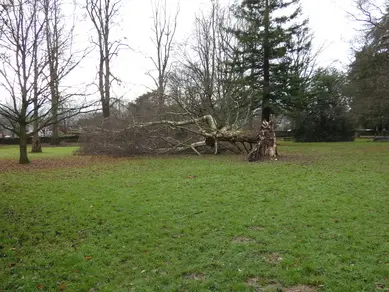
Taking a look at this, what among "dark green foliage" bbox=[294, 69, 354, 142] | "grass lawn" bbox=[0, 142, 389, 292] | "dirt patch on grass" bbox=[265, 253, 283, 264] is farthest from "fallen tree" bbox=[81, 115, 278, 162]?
"dark green foliage" bbox=[294, 69, 354, 142]

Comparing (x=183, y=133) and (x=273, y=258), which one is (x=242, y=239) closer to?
(x=273, y=258)

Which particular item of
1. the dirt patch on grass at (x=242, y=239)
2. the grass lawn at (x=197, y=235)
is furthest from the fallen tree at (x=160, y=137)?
the dirt patch on grass at (x=242, y=239)

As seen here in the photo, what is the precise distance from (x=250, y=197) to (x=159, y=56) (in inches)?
1046

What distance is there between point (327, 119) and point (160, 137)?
20402 mm

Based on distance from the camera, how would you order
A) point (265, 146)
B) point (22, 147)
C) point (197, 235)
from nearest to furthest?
point (197, 235)
point (265, 146)
point (22, 147)

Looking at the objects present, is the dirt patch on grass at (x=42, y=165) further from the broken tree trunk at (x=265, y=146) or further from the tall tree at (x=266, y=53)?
the tall tree at (x=266, y=53)

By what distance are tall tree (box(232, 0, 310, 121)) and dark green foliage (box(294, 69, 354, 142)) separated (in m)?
8.73

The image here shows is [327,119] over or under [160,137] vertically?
over

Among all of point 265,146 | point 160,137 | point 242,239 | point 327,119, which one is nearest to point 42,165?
point 160,137

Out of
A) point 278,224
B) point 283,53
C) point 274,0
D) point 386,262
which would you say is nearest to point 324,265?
point 386,262

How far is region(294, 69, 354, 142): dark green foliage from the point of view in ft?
101

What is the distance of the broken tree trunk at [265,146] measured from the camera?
1330cm

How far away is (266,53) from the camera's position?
73.1ft

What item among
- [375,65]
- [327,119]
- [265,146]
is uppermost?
[375,65]
